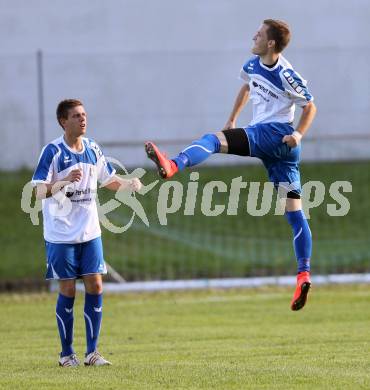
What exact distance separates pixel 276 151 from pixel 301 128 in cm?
32

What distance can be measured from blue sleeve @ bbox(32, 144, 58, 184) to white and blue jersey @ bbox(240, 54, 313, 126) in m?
1.80

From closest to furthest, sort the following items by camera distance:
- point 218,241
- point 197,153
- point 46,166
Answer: point 197,153 < point 46,166 < point 218,241

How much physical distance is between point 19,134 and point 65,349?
37.5 feet

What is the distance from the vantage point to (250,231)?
19453 millimetres

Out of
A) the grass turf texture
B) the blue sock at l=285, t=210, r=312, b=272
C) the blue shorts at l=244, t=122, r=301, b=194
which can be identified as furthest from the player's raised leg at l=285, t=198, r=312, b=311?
the grass turf texture

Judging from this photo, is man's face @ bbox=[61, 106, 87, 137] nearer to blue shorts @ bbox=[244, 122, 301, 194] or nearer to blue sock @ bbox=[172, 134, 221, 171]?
blue sock @ bbox=[172, 134, 221, 171]

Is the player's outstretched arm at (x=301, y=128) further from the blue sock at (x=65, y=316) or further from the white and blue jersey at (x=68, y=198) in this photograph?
the blue sock at (x=65, y=316)

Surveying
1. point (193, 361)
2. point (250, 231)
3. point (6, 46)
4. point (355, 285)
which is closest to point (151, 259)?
point (250, 231)

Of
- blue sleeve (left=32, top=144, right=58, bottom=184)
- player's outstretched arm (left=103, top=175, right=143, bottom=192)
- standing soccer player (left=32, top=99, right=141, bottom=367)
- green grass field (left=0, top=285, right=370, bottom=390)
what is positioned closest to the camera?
green grass field (left=0, top=285, right=370, bottom=390)

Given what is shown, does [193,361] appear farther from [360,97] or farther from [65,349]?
[360,97]

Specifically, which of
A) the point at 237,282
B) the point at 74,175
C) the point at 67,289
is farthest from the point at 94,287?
the point at 237,282

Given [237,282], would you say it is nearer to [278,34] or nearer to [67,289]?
[67,289]

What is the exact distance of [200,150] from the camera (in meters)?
9.59

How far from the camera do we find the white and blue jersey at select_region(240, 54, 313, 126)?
9898mm
